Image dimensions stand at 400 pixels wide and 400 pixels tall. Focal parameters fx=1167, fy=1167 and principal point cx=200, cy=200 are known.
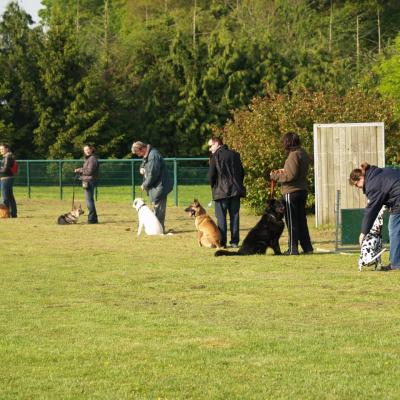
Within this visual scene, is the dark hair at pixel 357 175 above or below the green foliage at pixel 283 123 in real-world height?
below

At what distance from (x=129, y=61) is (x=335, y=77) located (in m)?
10.5

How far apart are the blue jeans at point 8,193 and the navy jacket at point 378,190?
1441cm

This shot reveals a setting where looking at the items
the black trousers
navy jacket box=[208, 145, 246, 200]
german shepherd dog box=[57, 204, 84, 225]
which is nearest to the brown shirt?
the black trousers

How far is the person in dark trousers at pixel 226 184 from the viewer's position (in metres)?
19.1

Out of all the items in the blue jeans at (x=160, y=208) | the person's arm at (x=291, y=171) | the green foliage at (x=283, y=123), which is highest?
the green foliage at (x=283, y=123)

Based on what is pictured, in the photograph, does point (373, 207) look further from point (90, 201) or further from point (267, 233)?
point (90, 201)

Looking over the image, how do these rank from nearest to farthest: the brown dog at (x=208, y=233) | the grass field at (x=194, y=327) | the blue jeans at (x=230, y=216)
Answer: the grass field at (x=194, y=327) < the brown dog at (x=208, y=233) < the blue jeans at (x=230, y=216)

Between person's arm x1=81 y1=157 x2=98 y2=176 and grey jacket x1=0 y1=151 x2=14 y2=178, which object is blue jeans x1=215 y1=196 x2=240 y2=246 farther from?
grey jacket x1=0 y1=151 x2=14 y2=178

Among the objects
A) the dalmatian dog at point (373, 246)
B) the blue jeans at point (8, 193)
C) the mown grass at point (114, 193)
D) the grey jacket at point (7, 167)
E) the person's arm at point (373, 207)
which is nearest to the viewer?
the person's arm at point (373, 207)

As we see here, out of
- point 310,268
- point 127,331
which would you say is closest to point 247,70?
point 310,268

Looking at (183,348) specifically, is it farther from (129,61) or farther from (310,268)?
(129,61)

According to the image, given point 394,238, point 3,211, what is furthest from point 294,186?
point 3,211

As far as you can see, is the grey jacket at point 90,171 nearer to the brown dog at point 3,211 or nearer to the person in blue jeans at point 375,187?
the brown dog at point 3,211

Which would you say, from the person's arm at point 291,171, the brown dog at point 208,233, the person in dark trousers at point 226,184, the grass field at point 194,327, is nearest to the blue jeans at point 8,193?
the grass field at point 194,327
